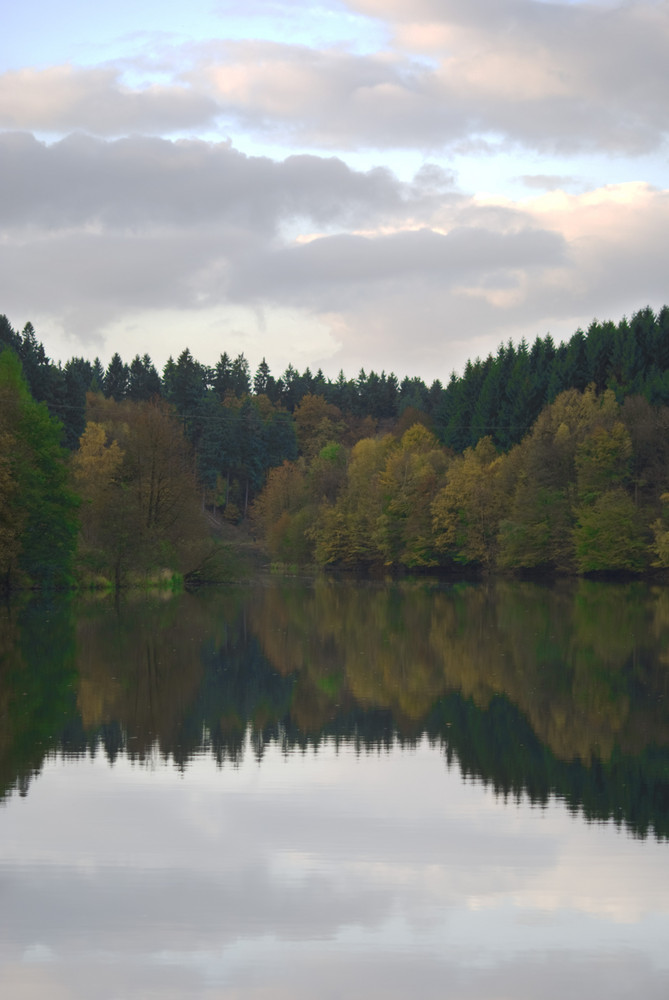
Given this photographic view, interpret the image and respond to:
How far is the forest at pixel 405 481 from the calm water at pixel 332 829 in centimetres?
2505

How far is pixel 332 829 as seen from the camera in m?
10.8

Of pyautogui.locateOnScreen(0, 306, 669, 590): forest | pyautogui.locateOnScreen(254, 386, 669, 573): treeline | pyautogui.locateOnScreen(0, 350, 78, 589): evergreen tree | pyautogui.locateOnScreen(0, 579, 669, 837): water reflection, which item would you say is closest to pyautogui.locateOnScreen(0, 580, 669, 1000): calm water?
pyautogui.locateOnScreen(0, 579, 669, 837): water reflection

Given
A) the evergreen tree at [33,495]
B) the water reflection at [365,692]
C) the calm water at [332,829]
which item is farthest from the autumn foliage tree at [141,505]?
the calm water at [332,829]

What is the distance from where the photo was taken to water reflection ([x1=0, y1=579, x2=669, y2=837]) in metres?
13.9

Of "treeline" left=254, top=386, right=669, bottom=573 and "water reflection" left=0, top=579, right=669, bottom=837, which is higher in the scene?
"treeline" left=254, top=386, right=669, bottom=573

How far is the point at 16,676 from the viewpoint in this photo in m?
21.3

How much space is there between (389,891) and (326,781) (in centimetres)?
404

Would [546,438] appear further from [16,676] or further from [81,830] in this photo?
[81,830]

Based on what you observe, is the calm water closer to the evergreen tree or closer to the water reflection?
the water reflection

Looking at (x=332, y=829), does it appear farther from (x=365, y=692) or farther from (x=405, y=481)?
(x=405, y=481)

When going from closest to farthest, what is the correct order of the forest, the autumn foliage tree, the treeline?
the forest < the autumn foliage tree < the treeline

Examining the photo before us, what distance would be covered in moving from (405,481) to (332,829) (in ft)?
A: 253

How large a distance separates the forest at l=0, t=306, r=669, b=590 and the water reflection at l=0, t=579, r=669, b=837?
38.4 feet

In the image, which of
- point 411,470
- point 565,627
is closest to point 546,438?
A: point 411,470
